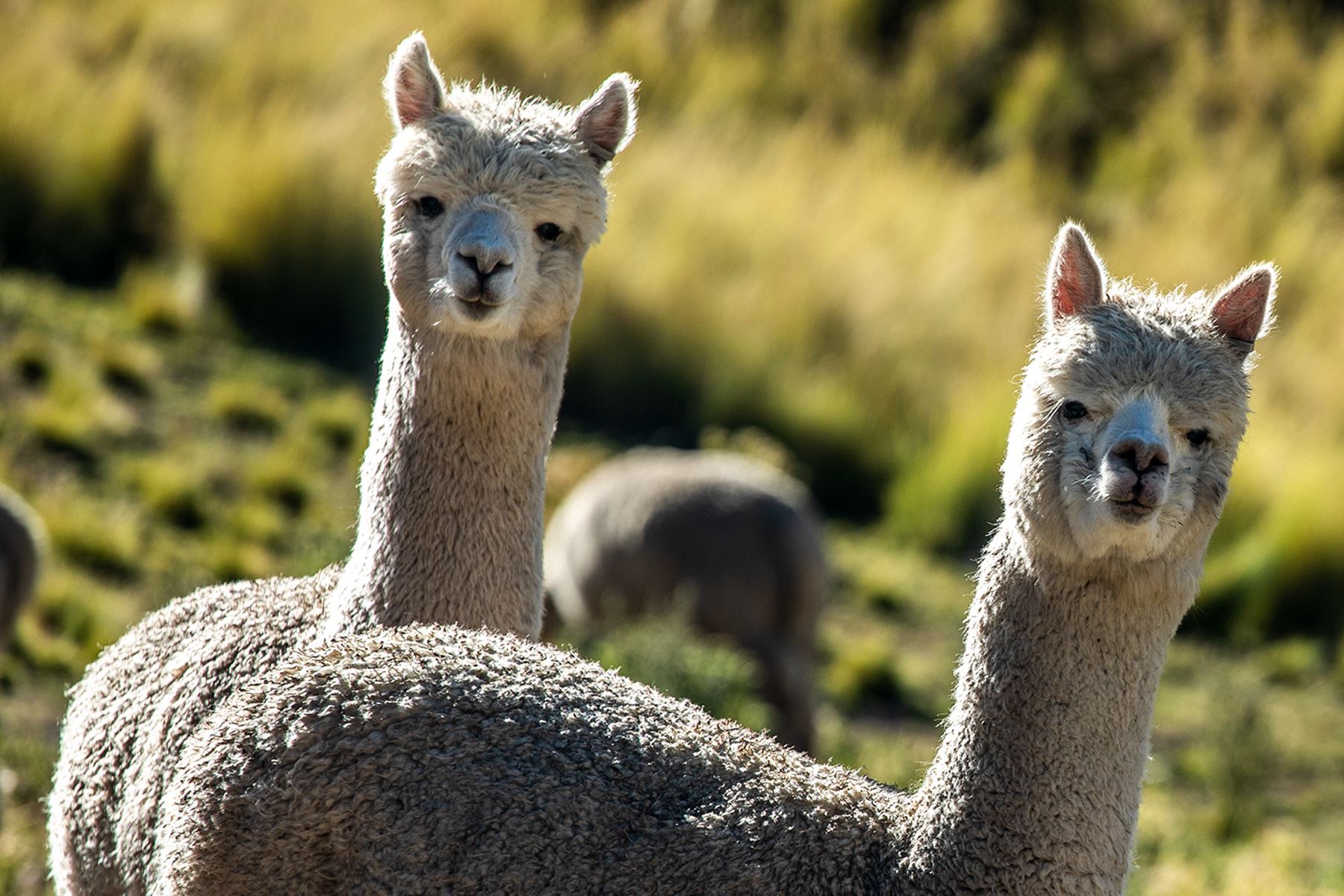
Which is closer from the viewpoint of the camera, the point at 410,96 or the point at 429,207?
the point at 429,207

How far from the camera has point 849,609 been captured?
35.3 feet

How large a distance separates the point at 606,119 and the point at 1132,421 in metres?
1.92

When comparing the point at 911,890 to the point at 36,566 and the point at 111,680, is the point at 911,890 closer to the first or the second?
the point at 111,680

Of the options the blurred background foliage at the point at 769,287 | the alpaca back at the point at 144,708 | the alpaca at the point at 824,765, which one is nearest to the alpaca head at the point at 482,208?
the alpaca back at the point at 144,708

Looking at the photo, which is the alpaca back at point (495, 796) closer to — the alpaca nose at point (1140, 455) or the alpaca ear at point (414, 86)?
the alpaca nose at point (1140, 455)

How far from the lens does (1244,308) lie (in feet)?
11.9

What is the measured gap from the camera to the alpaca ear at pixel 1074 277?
3.65 meters

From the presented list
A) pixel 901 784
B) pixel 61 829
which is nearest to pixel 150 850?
pixel 61 829

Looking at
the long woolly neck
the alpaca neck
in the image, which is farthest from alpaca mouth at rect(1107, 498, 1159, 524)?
the long woolly neck

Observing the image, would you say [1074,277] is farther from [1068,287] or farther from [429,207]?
[429,207]

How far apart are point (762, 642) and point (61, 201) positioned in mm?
6617

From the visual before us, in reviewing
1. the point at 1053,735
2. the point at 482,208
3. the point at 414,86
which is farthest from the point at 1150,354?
the point at 414,86

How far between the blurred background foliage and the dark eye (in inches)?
104

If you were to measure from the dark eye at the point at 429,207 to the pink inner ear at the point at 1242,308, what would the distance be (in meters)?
1.91
